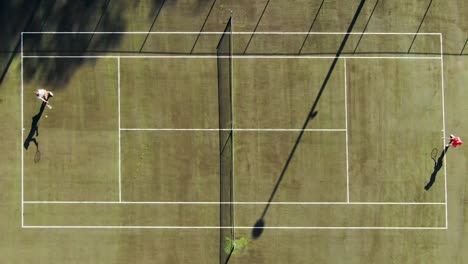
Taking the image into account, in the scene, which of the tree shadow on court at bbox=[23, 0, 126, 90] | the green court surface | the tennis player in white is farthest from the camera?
the tree shadow on court at bbox=[23, 0, 126, 90]

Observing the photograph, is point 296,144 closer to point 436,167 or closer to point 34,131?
point 436,167

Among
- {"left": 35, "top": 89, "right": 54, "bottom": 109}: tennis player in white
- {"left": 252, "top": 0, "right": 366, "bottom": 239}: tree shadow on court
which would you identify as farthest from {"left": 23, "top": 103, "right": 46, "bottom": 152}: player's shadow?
{"left": 252, "top": 0, "right": 366, "bottom": 239}: tree shadow on court

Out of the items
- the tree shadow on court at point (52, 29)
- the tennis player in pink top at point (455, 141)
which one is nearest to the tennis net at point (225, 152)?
the tree shadow on court at point (52, 29)

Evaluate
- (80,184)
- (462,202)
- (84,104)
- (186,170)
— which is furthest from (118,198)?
(462,202)

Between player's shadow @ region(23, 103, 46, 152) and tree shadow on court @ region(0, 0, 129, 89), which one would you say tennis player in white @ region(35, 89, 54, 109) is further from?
tree shadow on court @ region(0, 0, 129, 89)

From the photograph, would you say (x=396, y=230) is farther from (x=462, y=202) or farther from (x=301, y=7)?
(x=301, y=7)

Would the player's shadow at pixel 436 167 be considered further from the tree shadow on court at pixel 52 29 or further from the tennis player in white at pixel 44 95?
the tennis player in white at pixel 44 95
